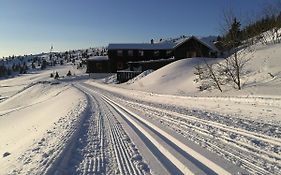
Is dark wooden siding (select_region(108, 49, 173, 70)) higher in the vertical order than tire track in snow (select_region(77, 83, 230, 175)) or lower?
higher

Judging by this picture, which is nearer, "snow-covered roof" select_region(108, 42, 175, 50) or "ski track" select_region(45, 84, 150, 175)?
"ski track" select_region(45, 84, 150, 175)

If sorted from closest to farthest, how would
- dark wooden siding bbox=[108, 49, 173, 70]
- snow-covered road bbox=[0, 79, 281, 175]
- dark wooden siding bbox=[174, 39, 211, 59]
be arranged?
snow-covered road bbox=[0, 79, 281, 175] → dark wooden siding bbox=[174, 39, 211, 59] → dark wooden siding bbox=[108, 49, 173, 70]

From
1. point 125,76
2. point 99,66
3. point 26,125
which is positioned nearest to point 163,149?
point 26,125

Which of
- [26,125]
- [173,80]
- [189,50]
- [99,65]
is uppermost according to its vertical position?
[189,50]

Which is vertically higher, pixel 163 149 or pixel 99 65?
pixel 99 65

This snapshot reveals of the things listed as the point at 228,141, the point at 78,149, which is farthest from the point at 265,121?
the point at 78,149

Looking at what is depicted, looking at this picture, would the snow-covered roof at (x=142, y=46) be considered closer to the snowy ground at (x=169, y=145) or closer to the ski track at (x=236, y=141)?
the snowy ground at (x=169, y=145)

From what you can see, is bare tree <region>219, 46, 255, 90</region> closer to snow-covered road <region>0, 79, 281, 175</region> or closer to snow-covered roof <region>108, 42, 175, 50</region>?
snow-covered road <region>0, 79, 281, 175</region>

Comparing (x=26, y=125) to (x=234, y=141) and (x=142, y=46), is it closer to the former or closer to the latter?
(x=234, y=141)

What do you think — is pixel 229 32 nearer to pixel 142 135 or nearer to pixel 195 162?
pixel 142 135

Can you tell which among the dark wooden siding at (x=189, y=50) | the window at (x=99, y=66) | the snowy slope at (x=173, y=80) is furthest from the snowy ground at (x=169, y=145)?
the window at (x=99, y=66)

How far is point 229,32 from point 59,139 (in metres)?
15.2

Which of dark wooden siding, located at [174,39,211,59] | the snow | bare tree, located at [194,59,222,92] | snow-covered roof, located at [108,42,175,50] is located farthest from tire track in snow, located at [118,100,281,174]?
snow-covered roof, located at [108,42,175,50]

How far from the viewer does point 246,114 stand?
13891 mm
